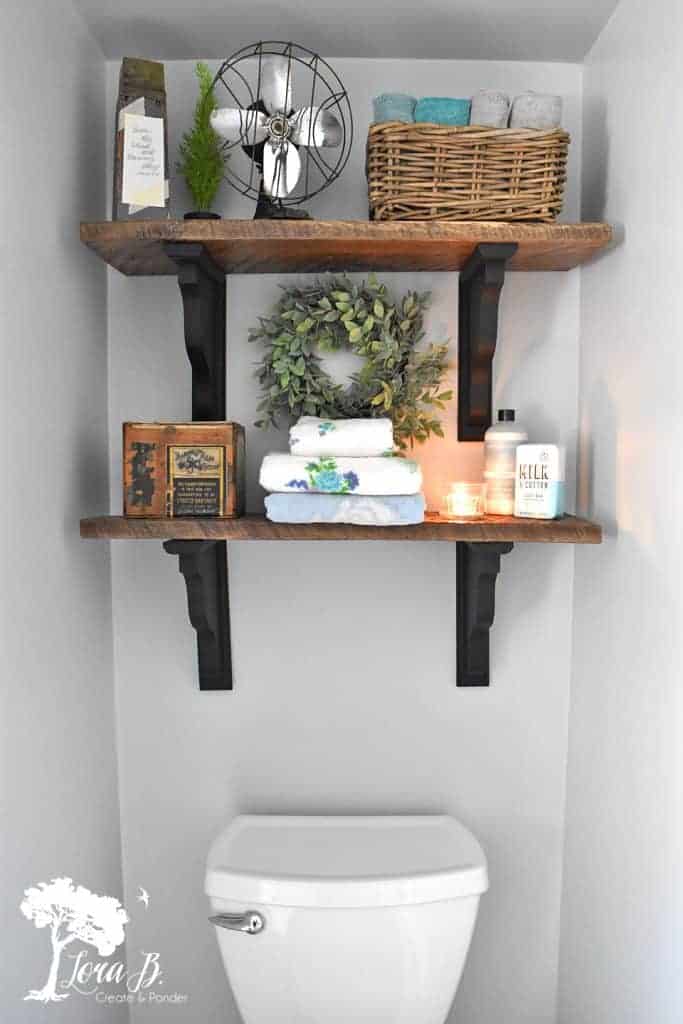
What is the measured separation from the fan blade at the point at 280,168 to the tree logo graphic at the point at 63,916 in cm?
98

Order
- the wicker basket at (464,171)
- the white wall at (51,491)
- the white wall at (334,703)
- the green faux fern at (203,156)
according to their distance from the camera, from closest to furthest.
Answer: the white wall at (51,491)
the wicker basket at (464,171)
the green faux fern at (203,156)
the white wall at (334,703)

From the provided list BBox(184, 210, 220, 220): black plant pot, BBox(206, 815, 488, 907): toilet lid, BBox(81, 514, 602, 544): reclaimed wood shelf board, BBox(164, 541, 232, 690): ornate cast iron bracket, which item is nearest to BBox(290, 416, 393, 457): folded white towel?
BBox(81, 514, 602, 544): reclaimed wood shelf board

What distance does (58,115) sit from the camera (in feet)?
3.91

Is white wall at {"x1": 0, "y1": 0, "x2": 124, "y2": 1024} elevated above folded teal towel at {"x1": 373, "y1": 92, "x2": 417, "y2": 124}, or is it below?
below

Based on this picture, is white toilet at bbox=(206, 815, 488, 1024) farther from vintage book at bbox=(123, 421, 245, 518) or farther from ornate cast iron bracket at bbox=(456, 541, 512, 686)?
vintage book at bbox=(123, 421, 245, 518)

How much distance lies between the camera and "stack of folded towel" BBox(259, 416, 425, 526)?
117 centimetres

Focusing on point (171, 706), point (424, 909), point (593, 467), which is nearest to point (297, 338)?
point (593, 467)

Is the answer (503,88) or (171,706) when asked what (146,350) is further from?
(503,88)

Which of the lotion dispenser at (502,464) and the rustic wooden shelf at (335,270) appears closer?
the rustic wooden shelf at (335,270)

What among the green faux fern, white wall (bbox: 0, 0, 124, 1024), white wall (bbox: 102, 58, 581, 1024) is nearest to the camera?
white wall (bbox: 0, 0, 124, 1024)

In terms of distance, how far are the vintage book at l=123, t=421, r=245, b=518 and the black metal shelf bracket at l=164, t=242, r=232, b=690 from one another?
0.07m

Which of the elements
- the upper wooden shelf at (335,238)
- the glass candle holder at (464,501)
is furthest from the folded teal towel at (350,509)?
the upper wooden shelf at (335,238)

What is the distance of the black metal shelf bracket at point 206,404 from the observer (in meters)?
1.23

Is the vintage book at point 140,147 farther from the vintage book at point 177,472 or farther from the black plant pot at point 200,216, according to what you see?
the vintage book at point 177,472
